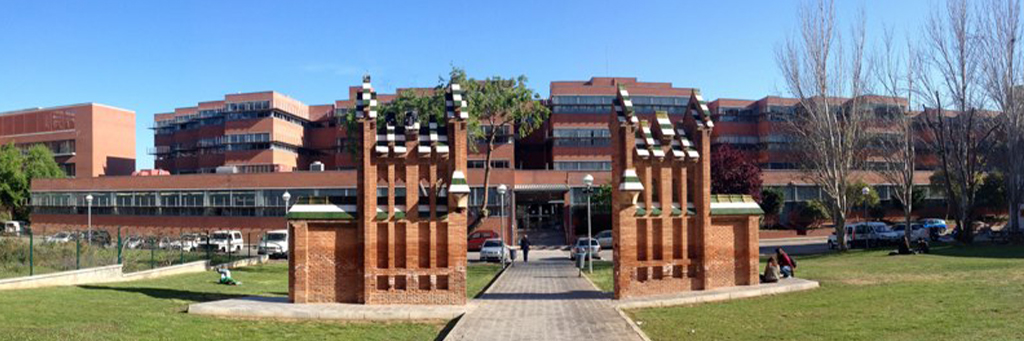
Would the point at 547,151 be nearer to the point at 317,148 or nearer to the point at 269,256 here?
the point at 317,148

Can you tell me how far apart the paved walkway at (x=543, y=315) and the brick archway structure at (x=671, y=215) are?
149cm

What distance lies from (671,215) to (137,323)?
11690 mm

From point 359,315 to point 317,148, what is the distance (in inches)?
2348

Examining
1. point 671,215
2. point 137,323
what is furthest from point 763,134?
point 137,323

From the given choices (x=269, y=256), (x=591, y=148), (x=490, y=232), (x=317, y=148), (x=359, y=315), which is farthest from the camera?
(x=317, y=148)

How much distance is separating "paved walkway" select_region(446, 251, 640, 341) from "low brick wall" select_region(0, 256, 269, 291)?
11.6 metres

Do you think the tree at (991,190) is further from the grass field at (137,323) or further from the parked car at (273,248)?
the grass field at (137,323)

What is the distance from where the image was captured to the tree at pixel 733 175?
4691cm

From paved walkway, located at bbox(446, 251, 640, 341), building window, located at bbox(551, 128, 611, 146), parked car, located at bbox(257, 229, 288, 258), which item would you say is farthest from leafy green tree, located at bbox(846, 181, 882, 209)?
parked car, located at bbox(257, 229, 288, 258)

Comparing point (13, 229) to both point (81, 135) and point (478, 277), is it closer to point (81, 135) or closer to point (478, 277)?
point (478, 277)

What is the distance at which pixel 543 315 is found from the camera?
46.4 feet

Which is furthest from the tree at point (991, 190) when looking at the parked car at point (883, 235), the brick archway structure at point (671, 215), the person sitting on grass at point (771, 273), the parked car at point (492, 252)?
the brick archway structure at point (671, 215)

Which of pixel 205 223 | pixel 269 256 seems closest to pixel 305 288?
pixel 269 256

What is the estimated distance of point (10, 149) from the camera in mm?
64938
